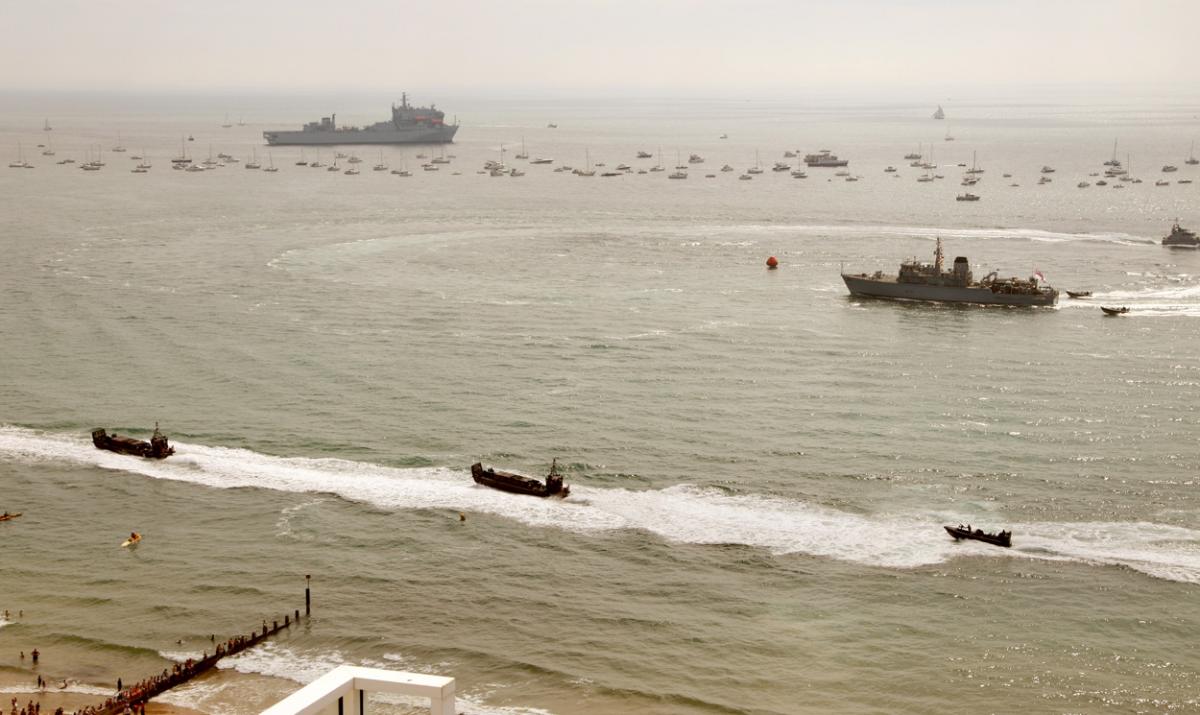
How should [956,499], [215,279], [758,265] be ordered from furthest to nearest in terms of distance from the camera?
[758,265], [215,279], [956,499]

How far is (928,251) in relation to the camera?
145125 millimetres

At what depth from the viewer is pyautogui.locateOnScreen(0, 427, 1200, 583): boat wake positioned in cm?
5856

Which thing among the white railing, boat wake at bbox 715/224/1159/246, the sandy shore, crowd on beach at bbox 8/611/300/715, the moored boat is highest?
boat wake at bbox 715/224/1159/246

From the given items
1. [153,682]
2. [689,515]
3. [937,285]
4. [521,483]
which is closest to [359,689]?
[153,682]

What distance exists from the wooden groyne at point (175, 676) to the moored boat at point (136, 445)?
21.2 meters

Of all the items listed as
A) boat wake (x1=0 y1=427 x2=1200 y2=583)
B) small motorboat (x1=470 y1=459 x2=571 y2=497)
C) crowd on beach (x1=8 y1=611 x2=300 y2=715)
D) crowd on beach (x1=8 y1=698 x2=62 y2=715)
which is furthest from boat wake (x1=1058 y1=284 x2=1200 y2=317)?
crowd on beach (x1=8 y1=698 x2=62 y2=715)

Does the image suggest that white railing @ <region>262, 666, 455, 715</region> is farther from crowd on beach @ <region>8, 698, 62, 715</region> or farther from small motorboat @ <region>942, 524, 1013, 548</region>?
small motorboat @ <region>942, 524, 1013, 548</region>

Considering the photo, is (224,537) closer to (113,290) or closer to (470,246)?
(113,290)

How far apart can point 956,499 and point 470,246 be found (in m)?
88.2

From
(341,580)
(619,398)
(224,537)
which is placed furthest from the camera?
(619,398)

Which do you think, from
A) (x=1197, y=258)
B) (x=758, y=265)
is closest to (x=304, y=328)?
(x=758, y=265)

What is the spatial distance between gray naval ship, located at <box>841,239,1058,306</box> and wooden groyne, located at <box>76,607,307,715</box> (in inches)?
3038

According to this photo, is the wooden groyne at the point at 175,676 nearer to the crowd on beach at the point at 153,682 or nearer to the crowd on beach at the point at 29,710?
the crowd on beach at the point at 153,682

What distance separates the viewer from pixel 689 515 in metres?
63.1
